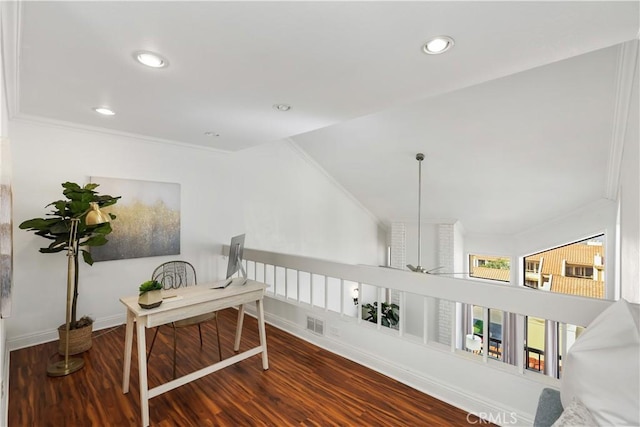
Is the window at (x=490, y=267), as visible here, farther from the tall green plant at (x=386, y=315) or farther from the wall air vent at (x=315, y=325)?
the wall air vent at (x=315, y=325)

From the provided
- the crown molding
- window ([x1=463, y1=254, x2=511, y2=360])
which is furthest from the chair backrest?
window ([x1=463, y1=254, x2=511, y2=360])

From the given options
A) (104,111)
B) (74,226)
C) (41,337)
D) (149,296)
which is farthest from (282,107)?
(41,337)

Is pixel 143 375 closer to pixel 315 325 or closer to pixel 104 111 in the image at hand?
pixel 315 325

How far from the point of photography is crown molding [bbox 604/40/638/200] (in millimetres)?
2056

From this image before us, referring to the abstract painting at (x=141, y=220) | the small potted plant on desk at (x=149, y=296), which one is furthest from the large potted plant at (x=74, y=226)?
the small potted plant on desk at (x=149, y=296)

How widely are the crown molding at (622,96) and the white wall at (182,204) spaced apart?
4253mm

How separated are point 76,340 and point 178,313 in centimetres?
154

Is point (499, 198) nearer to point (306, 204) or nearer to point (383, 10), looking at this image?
point (306, 204)

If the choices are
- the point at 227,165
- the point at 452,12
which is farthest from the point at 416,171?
the point at 452,12

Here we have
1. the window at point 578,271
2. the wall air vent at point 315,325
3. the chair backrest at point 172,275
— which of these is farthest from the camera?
the window at point 578,271

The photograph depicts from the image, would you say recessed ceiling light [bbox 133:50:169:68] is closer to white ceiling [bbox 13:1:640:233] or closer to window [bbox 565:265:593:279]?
white ceiling [bbox 13:1:640:233]

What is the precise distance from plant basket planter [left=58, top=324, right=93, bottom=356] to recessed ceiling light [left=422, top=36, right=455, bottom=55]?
3740 mm

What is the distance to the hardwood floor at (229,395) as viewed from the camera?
1999mm

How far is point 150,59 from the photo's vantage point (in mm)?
1846
